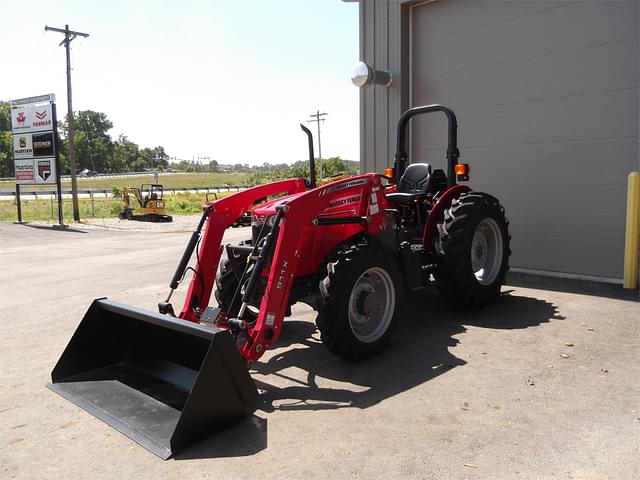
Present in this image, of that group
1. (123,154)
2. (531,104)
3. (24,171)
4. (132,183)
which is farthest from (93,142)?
(531,104)

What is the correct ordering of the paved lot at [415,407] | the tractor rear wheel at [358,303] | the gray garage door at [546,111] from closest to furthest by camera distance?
the paved lot at [415,407], the tractor rear wheel at [358,303], the gray garage door at [546,111]

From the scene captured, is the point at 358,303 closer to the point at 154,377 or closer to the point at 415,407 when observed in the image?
the point at 415,407

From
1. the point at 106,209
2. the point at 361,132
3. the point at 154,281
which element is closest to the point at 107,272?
the point at 154,281

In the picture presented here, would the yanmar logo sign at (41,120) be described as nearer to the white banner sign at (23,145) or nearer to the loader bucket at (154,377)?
the white banner sign at (23,145)

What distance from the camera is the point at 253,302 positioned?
15.0 ft

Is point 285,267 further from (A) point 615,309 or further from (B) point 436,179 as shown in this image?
(A) point 615,309

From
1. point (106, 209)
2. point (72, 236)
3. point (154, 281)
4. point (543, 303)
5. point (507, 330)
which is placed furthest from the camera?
point (106, 209)

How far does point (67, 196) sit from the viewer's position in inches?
1903

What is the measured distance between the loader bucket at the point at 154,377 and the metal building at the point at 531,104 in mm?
5807

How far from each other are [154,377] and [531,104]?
6570 millimetres

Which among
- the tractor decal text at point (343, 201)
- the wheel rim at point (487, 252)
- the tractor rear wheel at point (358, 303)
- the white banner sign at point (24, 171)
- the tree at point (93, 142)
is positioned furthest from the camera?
the tree at point (93, 142)

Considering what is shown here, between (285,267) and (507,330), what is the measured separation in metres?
2.61

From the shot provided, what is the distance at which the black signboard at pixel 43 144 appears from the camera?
21.2m

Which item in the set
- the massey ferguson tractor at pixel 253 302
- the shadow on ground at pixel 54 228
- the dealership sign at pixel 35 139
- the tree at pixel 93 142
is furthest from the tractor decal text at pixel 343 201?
the tree at pixel 93 142
